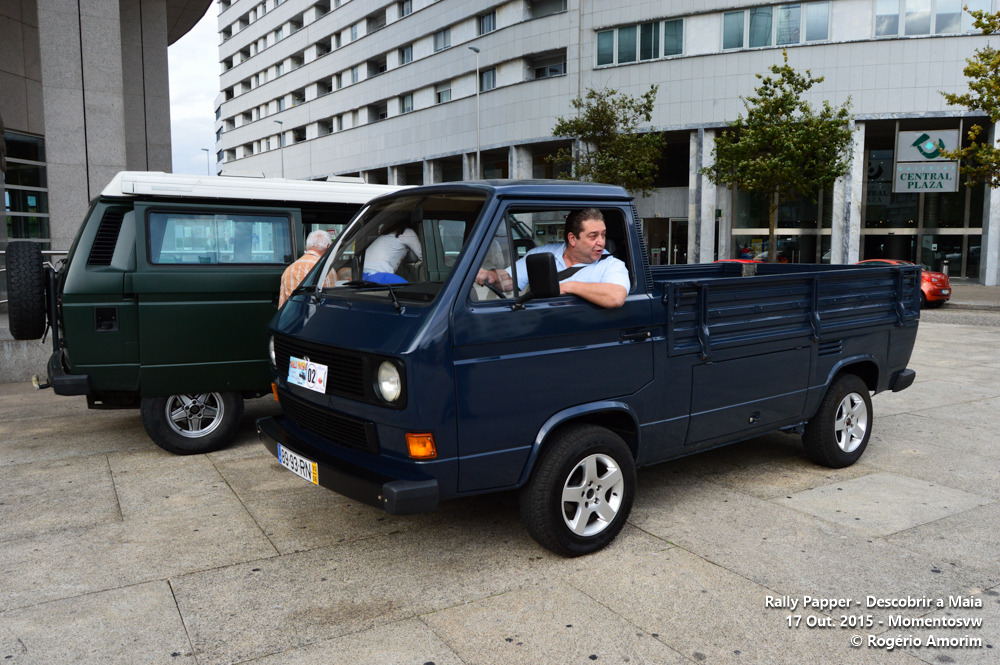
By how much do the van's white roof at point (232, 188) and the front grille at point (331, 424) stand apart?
79.3 inches

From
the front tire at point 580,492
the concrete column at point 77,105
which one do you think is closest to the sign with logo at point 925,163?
the concrete column at point 77,105

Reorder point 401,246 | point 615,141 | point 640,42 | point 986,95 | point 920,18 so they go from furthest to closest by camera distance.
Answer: point 640,42, point 615,141, point 920,18, point 986,95, point 401,246

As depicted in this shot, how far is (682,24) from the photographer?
33781 mm

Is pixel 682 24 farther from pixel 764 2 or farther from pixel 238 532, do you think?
pixel 238 532

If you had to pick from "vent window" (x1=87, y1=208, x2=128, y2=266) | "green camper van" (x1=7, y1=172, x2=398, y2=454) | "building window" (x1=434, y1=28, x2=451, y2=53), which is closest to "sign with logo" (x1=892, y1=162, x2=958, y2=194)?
"building window" (x1=434, y1=28, x2=451, y2=53)

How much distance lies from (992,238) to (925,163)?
4.05 metres

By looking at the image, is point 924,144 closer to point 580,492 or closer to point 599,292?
point 599,292

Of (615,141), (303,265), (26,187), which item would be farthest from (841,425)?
(615,141)

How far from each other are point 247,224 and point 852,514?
497cm

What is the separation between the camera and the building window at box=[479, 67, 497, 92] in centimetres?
4072

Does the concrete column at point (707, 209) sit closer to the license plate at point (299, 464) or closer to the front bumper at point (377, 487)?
the license plate at point (299, 464)

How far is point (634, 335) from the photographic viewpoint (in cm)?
421

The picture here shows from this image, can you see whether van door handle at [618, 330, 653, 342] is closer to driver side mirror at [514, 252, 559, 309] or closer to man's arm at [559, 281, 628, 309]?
man's arm at [559, 281, 628, 309]

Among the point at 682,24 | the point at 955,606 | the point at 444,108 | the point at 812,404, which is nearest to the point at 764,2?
the point at 682,24
